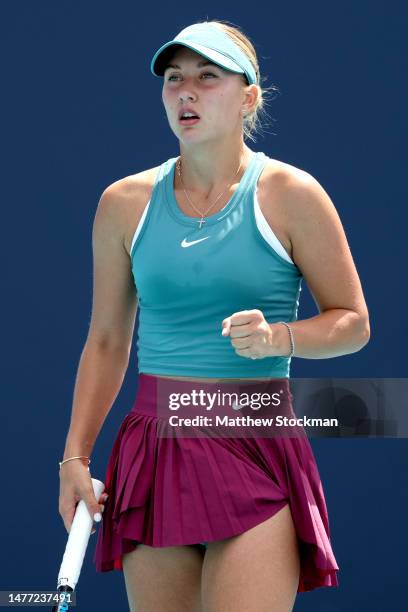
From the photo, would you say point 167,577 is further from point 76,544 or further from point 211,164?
point 211,164

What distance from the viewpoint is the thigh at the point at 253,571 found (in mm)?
2289

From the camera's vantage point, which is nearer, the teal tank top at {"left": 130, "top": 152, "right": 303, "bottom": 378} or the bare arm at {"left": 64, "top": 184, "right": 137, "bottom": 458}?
the teal tank top at {"left": 130, "top": 152, "right": 303, "bottom": 378}

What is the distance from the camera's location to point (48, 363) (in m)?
4.05

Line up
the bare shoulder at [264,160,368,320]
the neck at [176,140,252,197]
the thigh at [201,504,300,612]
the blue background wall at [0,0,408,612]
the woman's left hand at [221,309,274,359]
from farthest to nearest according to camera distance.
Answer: the blue background wall at [0,0,408,612] < the neck at [176,140,252,197] < the bare shoulder at [264,160,368,320] < the thigh at [201,504,300,612] < the woman's left hand at [221,309,274,359]

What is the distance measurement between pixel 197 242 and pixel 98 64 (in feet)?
5.68

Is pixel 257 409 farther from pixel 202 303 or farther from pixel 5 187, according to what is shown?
pixel 5 187

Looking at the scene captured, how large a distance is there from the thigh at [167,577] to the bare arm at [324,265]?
1.47ft

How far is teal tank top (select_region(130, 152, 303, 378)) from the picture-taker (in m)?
2.40

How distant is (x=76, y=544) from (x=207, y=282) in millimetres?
542

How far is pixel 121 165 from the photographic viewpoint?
4.04 meters

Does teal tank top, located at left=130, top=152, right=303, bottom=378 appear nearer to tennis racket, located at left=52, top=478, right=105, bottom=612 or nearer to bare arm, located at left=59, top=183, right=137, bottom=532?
bare arm, located at left=59, top=183, right=137, bottom=532

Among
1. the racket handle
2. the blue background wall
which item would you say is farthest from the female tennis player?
the blue background wall

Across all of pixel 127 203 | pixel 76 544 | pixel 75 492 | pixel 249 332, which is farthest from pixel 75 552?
pixel 127 203

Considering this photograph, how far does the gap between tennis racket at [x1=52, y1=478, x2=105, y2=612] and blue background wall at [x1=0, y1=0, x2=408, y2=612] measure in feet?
5.04
